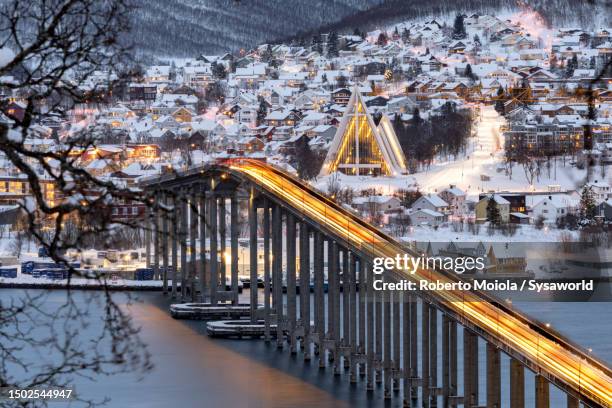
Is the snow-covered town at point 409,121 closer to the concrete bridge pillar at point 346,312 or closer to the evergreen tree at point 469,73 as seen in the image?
the evergreen tree at point 469,73

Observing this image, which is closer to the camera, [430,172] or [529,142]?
[430,172]

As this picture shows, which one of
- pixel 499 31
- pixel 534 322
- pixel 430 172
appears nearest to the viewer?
pixel 534 322

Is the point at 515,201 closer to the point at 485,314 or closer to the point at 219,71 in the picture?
the point at 485,314

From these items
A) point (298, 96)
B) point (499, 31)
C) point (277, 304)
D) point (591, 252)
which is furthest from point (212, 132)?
point (277, 304)

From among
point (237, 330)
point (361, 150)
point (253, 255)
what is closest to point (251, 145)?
point (361, 150)

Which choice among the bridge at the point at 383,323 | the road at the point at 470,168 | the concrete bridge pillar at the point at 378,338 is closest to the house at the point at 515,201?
the road at the point at 470,168

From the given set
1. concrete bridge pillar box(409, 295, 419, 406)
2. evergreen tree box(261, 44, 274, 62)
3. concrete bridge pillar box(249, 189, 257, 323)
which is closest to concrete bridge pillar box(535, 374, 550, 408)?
concrete bridge pillar box(409, 295, 419, 406)

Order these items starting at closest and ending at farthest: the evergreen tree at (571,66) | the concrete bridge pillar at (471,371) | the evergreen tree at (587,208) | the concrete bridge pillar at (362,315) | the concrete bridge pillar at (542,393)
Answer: the concrete bridge pillar at (542,393) → the concrete bridge pillar at (471,371) → the concrete bridge pillar at (362,315) → the evergreen tree at (587,208) → the evergreen tree at (571,66)

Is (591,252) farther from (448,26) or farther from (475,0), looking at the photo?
(475,0)
